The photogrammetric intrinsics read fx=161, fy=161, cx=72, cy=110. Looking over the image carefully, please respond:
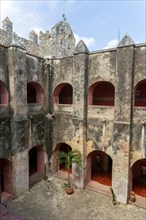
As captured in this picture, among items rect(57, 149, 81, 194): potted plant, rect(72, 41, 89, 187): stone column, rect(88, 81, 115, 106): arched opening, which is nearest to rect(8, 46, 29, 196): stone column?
rect(57, 149, 81, 194): potted plant

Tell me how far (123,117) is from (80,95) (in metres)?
3.13

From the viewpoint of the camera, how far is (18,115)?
9.98m

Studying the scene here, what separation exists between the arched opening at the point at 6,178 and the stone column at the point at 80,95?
14.5ft

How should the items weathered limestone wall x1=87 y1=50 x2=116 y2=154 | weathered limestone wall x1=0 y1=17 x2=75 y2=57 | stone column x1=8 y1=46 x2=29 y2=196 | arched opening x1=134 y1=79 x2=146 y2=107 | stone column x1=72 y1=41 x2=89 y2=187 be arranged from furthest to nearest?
weathered limestone wall x1=0 y1=17 x2=75 y2=57 < arched opening x1=134 y1=79 x2=146 y2=107 < stone column x1=72 y1=41 x2=89 y2=187 < weathered limestone wall x1=87 y1=50 x2=116 y2=154 < stone column x1=8 y1=46 x2=29 y2=196

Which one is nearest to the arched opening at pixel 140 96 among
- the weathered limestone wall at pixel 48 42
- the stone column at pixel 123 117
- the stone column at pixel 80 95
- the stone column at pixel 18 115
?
the stone column at pixel 123 117

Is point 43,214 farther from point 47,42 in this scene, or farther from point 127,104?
point 47,42

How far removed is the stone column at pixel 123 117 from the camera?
9.10 m

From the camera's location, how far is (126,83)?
923 centimetres

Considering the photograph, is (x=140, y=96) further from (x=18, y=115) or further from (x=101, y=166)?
(x=18, y=115)

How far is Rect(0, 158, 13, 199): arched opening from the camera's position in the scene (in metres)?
10.1

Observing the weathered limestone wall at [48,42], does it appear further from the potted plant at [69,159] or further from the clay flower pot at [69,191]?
the clay flower pot at [69,191]

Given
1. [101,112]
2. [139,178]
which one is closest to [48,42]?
[101,112]

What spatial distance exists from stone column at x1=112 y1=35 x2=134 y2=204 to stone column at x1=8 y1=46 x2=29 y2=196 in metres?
5.75

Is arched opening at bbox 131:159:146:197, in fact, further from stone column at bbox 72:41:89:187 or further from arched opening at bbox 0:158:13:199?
arched opening at bbox 0:158:13:199
